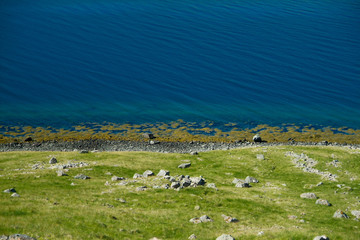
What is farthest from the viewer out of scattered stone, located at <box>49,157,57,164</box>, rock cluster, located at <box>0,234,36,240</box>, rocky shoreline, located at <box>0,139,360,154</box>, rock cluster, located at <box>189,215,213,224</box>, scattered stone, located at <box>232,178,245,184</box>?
rocky shoreline, located at <box>0,139,360,154</box>

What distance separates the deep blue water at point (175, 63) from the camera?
93.0 meters

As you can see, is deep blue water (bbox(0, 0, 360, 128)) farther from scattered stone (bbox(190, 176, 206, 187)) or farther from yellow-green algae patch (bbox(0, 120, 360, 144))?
scattered stone (bbox(190, 176, 206, 187))

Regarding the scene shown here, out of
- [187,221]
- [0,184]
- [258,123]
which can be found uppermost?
[187,221]

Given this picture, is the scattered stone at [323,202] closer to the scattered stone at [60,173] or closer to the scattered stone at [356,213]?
the scattered stone at [356,213]

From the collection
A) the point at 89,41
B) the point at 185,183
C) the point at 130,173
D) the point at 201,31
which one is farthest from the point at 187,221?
the point at 201,31

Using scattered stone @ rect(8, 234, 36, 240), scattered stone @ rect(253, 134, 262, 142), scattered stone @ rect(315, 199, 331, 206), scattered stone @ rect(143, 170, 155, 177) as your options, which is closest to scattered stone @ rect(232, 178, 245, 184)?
scattered stone @ rect(143, 170, 155, 177)

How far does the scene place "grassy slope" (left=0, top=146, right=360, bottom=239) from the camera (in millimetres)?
31547

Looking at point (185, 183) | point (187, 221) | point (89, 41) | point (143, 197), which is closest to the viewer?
point (187, 221)

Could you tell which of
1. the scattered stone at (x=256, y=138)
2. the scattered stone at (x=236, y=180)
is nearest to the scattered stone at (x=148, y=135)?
the scattered stone at (x=256, y=138)

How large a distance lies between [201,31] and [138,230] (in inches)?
4813

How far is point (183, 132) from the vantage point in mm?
84938

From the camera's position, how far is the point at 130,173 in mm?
54594

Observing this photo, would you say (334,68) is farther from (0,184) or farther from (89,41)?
(0,184)

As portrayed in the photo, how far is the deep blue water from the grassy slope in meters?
30.1
